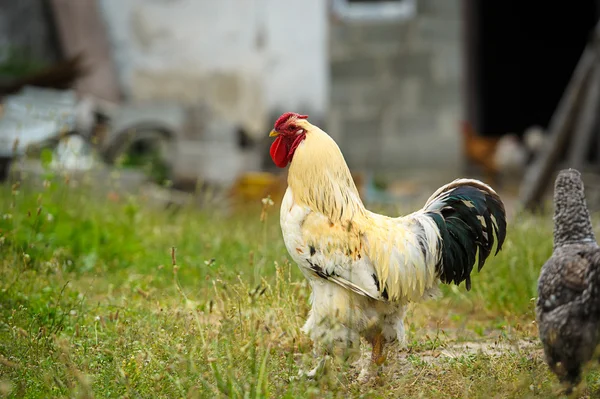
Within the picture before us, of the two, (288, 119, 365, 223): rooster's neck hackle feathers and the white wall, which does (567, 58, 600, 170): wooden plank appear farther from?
(288, 119, 365, 223): rooster's neck hackle feathers

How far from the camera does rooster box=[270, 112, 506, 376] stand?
11.6 feet

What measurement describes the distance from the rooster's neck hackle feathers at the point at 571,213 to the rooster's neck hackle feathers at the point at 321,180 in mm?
924

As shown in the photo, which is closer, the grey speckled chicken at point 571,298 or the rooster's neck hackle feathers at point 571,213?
the grey speckled chicken at point 571,298

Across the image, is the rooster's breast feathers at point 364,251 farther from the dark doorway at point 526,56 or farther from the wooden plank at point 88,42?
the dark doorway at point 526,56

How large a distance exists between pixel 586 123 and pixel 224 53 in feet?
15.0

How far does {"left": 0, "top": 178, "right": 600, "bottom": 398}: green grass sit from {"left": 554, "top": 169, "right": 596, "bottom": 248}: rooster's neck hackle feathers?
0.52 metres

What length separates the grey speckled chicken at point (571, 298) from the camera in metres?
3.05

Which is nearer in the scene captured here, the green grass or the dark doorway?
the green grass

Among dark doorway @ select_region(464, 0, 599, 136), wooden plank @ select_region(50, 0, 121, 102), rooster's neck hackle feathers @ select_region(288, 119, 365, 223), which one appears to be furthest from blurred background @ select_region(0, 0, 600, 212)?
dark doorway @ select_region(464, 0, 599, 136)

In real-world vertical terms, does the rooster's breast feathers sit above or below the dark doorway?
above

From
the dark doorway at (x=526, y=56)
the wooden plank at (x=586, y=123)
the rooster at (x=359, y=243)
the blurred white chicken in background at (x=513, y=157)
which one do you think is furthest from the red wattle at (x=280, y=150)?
the dark doorway at (x=526, y=56)

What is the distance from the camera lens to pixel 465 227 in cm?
370

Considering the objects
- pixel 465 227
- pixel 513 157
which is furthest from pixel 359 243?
pixel 513 157

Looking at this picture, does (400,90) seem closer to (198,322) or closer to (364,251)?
(364,251)
